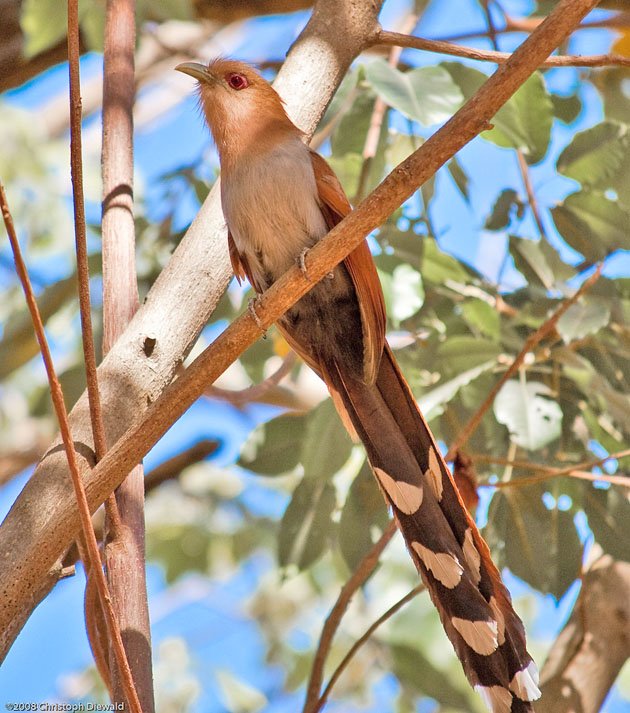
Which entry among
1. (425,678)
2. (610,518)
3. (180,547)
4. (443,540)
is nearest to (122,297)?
(443,540)

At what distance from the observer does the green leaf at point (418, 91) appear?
274 centimetres

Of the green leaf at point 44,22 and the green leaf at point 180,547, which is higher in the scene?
the green leaf at point 44,22

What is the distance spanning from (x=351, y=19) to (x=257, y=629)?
4.25m

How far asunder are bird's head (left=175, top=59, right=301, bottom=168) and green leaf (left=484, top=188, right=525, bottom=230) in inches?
33.1

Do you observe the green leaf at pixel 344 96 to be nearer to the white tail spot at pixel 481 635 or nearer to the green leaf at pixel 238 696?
the white tail spot at pixel 481 635

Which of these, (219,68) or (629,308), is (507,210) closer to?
(629,308)

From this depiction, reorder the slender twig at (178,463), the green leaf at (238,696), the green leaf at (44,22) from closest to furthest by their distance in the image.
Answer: the green leaf at (44,22), the slender twig at (178,463), the green leaf at (238,696)

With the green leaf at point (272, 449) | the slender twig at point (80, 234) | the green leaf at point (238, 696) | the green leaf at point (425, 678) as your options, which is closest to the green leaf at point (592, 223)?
the green leaf at point (272, 449)

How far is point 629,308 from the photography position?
9.39 ft

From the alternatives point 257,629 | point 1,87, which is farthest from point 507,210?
point 257,629

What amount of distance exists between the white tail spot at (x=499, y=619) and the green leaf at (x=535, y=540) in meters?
0.64

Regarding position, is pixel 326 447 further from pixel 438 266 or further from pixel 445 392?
pixel 438 266

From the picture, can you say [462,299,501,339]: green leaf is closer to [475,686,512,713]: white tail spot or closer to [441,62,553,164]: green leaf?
[441,62,553,164]: green leaf

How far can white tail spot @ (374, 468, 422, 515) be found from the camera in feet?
7.88
